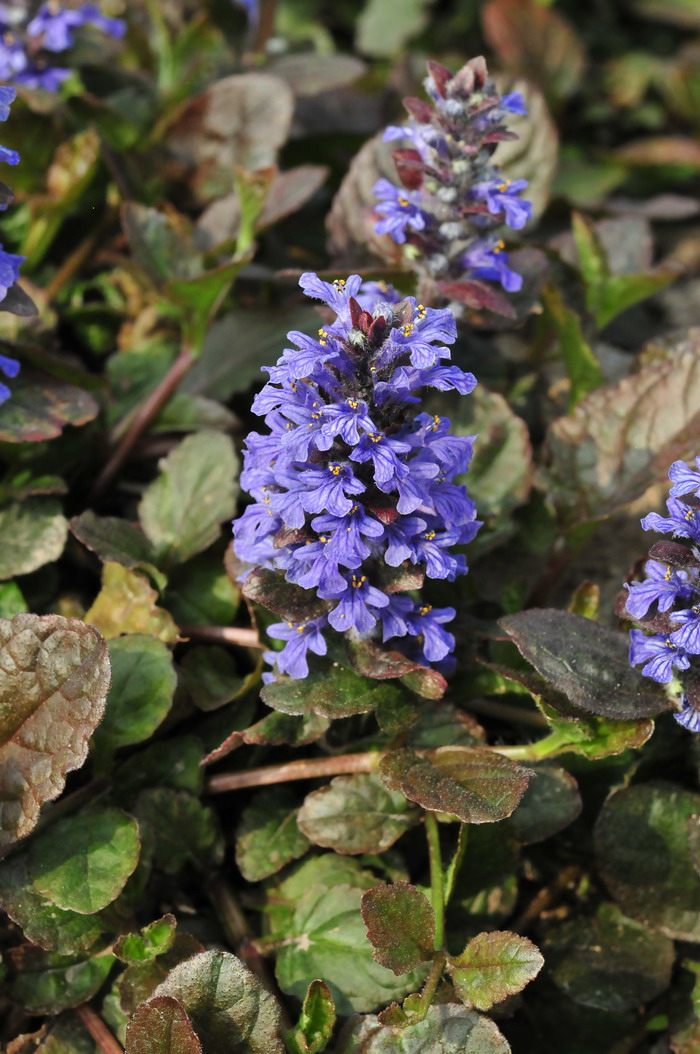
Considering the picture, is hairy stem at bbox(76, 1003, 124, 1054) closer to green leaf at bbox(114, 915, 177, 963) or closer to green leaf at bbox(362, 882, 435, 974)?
green leaf at bbox(114, 915, 177, 963)

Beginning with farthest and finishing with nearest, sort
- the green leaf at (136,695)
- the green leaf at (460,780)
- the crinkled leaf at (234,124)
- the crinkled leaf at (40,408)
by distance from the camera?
the crinkled leaf at (234,124)
the crinkled leaf at (40,408)
the green leaf at (136,695)
the green leaf at (460,780)

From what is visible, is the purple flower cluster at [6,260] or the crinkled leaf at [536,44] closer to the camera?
the purple flower cluster at [6,260]

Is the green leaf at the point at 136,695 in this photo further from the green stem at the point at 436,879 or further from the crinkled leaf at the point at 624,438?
the crinkled leaf at the point at 624,438

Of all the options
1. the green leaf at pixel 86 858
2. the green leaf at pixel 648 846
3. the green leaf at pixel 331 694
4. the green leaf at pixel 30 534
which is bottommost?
the green leaf at pixel 648 846

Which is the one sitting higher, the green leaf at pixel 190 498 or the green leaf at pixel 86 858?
the green leaf at pixel 190 498

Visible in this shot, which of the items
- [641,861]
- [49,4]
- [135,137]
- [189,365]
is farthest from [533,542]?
[49,4]

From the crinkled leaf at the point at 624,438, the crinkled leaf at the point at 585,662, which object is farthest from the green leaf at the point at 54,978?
the crinkled leaf at the point at 624,438

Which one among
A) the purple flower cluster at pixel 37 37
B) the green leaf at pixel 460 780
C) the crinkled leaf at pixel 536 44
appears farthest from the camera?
the crinkled leaf at pixel 536 44

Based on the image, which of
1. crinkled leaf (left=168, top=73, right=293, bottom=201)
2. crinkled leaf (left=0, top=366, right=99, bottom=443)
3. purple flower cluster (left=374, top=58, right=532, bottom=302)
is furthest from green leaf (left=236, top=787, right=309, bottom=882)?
crinkled leaf (left=168, top=73, right=293, bottom=201)
